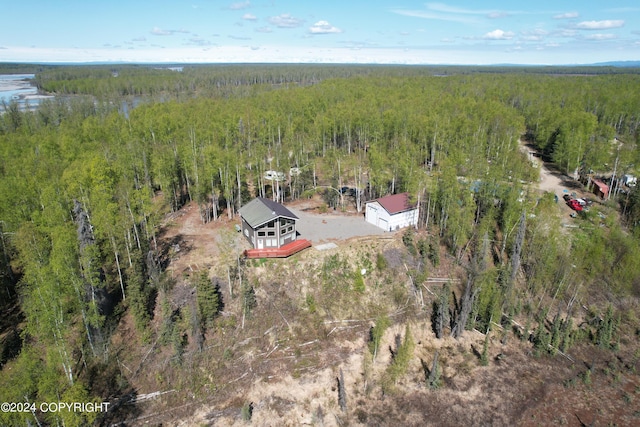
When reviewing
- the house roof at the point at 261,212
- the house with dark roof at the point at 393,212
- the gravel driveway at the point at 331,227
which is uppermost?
the house roof at the point at 261,212

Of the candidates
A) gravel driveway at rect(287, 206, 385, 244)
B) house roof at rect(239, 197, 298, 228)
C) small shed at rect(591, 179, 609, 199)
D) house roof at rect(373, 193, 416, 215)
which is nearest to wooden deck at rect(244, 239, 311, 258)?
house roof at rect(239, 197, 298, 228)

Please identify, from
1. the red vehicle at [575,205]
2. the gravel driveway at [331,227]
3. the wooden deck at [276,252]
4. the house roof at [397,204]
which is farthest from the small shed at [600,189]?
the wooden deck at [276,252]

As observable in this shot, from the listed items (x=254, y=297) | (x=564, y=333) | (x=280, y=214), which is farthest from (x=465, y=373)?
(x=280, y=214)

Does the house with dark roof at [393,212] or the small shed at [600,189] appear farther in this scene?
the small shed at [600,189]

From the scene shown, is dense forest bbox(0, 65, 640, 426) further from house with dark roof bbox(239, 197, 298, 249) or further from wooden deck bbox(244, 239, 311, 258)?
house with dark roof bbox(239, 197, 298, 249)

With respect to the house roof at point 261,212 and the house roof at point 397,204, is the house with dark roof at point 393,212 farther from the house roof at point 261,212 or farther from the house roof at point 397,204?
the house roof at point 261,212

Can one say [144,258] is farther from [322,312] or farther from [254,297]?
[322,312]

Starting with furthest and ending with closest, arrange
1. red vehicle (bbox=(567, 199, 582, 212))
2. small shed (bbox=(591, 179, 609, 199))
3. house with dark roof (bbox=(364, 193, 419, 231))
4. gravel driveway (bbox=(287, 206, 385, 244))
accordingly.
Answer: small shed (bbox=(591, 179, 609, 199)) → red vehicle (bbox=(567, 199, 582, 212)) → house with dark roof (bbox=(364, 193, 419, 231)) → gravel driveway (bbox=(287, 206, 385, 244))
